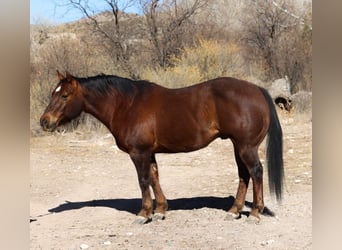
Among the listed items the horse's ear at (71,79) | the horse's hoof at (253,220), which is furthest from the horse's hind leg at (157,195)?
the horse's ear at (71,79)

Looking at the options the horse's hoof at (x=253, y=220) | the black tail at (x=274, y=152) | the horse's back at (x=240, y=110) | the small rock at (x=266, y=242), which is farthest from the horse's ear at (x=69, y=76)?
the small rock at (x=266, y=242)

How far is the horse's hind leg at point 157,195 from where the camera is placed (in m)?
3.16

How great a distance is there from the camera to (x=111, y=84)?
318 cm

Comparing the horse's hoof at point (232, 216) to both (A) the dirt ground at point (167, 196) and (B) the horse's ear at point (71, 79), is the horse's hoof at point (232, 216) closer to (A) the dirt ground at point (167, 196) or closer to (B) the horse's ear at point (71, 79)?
(A) the dirt ground at point (167, 196)

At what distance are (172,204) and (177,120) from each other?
0.43m

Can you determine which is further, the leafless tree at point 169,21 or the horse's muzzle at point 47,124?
the leafless tree at point 169,21

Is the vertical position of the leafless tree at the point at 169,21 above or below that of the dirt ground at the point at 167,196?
above

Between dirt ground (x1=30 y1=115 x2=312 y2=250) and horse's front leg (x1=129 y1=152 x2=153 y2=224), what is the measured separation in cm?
5

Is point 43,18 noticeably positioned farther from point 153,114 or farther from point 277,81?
point 277,81

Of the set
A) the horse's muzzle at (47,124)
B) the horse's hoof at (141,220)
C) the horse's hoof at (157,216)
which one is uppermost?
the horse's muzzle at (47,124)

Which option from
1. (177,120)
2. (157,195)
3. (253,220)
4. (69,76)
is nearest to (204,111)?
(177,120)

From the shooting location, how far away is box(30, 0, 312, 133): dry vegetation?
10.4ft

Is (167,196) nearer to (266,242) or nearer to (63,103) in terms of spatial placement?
(266,242)

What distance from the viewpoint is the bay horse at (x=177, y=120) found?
10.2ft
